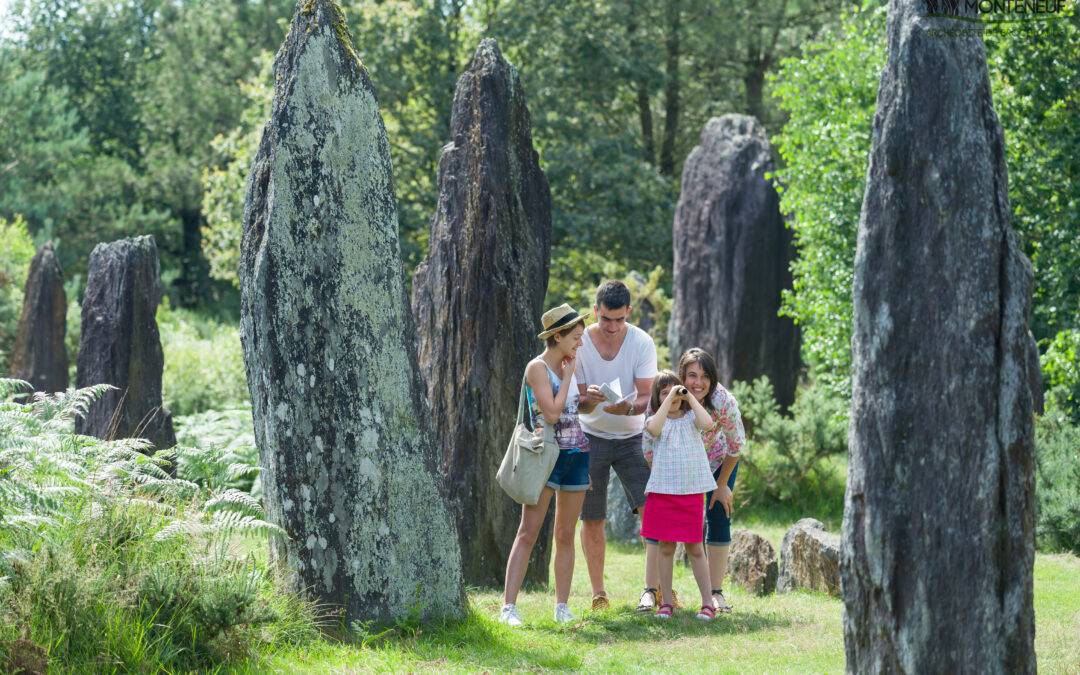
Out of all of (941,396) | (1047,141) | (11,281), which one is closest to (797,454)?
(1047,141)

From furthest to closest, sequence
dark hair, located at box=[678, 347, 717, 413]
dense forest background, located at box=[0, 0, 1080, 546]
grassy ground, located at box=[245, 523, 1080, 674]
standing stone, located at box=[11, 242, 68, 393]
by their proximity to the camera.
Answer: standing stone, located at box=[11, 242, 68, 393] < dense forest background, located at box=[0, 0, 1080, 546] < dark hair, located at box=[678, 347, 717, 413] < grassy ground, located at box=[245, 523, 1080, 674]

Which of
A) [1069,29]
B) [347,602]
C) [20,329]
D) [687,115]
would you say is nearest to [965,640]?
[347,602]

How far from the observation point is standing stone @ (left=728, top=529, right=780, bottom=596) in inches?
316

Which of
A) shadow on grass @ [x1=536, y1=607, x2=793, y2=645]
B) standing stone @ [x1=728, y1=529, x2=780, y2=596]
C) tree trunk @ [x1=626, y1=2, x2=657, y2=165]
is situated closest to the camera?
shadow on grass @ [x1=536, y1=607, x2=793, y2=645]

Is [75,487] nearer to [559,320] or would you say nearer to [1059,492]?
[559,320]

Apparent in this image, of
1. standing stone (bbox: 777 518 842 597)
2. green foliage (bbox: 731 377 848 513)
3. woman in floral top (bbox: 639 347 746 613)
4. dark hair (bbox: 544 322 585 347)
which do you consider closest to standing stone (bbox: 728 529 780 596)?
standing stone (bbox: 777 518 842 597)

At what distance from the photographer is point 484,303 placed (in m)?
7.77

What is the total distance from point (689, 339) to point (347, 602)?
30.7 ft

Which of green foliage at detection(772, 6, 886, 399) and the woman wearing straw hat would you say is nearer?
the woman wearing straw hat

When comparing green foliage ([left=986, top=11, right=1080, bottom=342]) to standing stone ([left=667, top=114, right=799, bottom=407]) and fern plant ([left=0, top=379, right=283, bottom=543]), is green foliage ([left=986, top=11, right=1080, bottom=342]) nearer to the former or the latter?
standing stone ([left=667, top=114, right=799, bottom=407])

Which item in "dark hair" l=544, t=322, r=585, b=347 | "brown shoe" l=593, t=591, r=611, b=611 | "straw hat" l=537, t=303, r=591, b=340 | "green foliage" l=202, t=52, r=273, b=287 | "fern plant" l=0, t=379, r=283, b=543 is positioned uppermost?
"green foliage" l=202, t=52, r=273, b=287

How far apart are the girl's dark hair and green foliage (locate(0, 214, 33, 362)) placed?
15364 millimetres

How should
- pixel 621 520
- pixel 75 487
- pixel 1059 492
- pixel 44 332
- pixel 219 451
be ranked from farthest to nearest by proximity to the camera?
pixel 44 332 → pixel 621 520 → pixel 1059 492 → pixel 219 451 → pixel 75 487

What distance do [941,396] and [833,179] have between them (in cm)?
845
